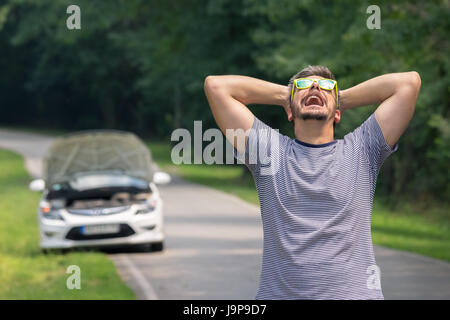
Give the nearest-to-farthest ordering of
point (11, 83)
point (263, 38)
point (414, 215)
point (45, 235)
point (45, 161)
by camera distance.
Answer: point (45, 235)
point (45, 161)
point (414, 215)
point (263, 38)
point (11, 83)

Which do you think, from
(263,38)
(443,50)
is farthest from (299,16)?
(443,50)

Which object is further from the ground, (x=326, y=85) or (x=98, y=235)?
(x=326, y=85)

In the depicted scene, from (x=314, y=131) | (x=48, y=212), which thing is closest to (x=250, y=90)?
(x=314, y=131)

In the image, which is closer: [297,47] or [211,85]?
[211,85]

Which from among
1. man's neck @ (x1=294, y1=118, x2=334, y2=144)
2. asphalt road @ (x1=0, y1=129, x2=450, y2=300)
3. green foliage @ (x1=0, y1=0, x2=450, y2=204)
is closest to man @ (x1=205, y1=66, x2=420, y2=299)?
man's neck @ (x1=294, y1=118, x2=334, y2=144)

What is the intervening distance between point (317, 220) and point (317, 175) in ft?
0.63

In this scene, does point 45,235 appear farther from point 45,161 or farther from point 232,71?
point 232,71

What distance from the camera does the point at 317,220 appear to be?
3.91 meters

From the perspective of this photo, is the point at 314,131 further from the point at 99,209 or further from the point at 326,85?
the point at 99,209

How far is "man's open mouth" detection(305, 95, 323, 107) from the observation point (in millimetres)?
4074

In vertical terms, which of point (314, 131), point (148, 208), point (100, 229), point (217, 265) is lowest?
point (217, 265)

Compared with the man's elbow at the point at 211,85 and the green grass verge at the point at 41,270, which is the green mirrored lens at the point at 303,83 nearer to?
the man's elbow at the point at 211,85

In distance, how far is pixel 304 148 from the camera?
4043mm

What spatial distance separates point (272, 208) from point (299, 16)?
2668 cm
